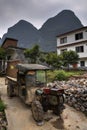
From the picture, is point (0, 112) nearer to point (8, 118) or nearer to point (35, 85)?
point (8, 118)

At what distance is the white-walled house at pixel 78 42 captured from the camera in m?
28.1

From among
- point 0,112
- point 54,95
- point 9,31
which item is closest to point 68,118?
point 54,95

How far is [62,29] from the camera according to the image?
81438 millimetres

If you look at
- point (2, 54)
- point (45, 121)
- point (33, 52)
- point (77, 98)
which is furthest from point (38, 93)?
point (2, 54)

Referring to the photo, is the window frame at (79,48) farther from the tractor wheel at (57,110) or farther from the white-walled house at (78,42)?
the tractor wheel at (57,110)

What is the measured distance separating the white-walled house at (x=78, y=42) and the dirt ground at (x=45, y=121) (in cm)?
2047

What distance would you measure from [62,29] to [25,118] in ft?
254

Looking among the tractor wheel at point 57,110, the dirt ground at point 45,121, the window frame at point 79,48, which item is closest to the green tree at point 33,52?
the window frame at point 79,48

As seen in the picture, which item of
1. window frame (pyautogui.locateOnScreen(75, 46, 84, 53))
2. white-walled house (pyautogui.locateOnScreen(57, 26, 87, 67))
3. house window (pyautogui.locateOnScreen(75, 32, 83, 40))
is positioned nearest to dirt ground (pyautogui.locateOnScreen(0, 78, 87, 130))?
white-walled house (pyautogui.locateOnScreen(57, 26, 87, 67))

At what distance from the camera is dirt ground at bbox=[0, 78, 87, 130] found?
6.73m

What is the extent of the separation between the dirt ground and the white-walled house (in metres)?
20.5

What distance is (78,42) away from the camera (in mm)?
29094

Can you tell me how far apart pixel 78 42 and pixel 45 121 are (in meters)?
23.7

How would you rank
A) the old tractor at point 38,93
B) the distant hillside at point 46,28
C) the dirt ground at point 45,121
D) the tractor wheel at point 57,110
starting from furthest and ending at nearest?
1. the distant hillside at point 46,28
2. the tractor wheel at point 57,110
3. the old tractor at point 38,93
4. the dirt ground at point 45,121
